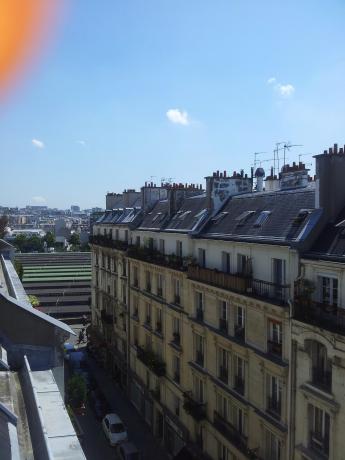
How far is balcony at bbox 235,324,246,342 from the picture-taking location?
24.5 m

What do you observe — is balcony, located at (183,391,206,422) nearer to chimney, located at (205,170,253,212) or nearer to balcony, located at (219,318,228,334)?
balcony, located at (219,318,228,334)

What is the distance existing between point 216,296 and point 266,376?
231 inches

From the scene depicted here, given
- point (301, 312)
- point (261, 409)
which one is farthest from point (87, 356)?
point (301, 312)

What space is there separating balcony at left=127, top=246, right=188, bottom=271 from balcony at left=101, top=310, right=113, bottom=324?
1119 cm

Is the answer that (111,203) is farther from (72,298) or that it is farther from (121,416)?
(121,416)

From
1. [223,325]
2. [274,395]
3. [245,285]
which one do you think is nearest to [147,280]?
[223,325]

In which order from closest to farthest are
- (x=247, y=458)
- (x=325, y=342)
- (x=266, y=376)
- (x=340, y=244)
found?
(x=325, y=342) < (x=340, y=244) < (x=266, y=376) < (x=247, y=458)

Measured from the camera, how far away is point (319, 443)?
19.1m

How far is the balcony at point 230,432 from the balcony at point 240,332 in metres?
5.18

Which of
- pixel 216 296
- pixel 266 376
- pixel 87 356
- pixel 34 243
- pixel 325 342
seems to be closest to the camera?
pixel 325 342

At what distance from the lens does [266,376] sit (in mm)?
22328

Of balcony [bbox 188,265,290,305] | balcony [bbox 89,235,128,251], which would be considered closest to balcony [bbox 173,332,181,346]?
balcony [bbox 188,265,290,305]

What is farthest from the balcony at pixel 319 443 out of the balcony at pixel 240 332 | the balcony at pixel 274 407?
the balcony at pixel 240 332

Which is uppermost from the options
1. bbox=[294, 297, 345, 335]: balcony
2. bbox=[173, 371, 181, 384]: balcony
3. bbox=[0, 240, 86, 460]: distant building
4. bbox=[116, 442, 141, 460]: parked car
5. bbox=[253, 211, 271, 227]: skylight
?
bbox=[253, 211, 271, 227]: skylight
